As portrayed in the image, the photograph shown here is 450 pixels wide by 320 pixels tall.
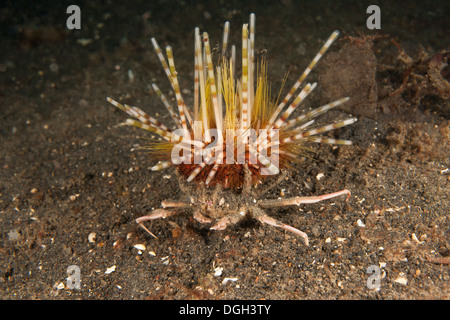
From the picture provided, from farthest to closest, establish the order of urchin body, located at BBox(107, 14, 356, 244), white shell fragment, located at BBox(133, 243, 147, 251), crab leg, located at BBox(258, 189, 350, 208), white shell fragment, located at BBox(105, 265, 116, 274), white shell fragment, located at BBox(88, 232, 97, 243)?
white shell fragment, located at BBox(88, 232, 97, 243), white shell fragment, located at BBox(133, 243, 147, 251), white shell fragment, located at BBox(105, 265, 116, 274), crab leg, located at BBox(258, 189, 350, 208), urchin body, located at BBox(107, 14, 356, 244)

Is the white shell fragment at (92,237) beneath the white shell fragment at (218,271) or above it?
above

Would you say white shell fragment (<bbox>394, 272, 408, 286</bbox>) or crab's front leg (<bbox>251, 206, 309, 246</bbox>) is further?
crab's front leg (<bbox>251, 206, 309, 246</bbox>)

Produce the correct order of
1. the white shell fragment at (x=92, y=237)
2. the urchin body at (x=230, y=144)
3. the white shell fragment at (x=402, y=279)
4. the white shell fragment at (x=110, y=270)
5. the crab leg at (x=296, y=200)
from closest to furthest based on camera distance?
1. the white shell fragment at (x=402, y=279)
2. the urchin body at (x=230, y=144)
3. the crab leg at (x=296, y=200)
4. the white shell fragment at (x=110, y=270)
5. the white shell fragment at (x=92, y=237)

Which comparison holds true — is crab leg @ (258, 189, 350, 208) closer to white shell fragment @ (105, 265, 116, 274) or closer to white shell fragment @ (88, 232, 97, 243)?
white shell fragment @ (105, 265, 116, 274)

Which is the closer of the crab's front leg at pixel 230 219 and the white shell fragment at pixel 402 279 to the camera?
the white shell fragment at pixel 402 279

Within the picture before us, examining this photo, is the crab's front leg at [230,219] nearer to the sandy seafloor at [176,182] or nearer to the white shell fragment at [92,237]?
the sandy seafloor at [176,182]

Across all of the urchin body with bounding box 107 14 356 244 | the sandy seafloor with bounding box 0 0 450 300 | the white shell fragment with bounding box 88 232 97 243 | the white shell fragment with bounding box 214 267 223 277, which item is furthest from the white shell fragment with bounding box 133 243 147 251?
the white shell fragment with bounding box 214 267 223 277

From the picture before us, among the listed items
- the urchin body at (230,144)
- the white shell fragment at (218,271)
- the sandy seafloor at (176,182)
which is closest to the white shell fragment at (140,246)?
the sandy seafloor at (176,182)

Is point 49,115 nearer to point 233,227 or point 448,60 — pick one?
point 233,227

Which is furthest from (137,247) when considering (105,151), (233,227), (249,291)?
(105,151)
